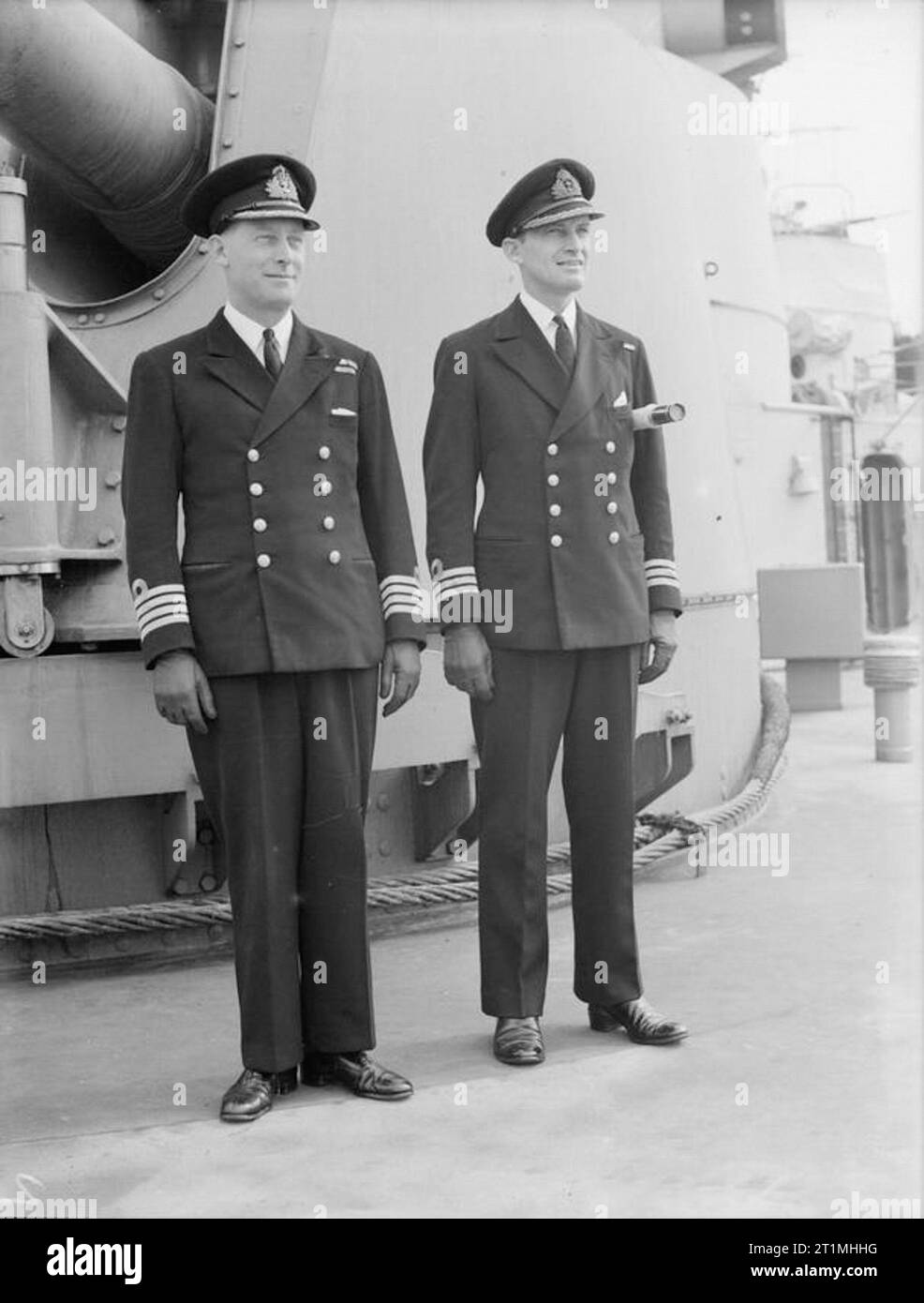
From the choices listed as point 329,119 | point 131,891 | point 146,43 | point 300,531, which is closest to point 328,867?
point 300,531

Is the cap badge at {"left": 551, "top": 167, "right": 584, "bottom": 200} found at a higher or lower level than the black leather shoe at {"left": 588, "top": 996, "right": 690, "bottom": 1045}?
higher

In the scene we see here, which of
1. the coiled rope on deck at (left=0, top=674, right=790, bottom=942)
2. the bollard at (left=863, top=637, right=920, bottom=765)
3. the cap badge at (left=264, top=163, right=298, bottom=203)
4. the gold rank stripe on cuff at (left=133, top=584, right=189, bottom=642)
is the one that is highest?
the cap badge at (left=264, top=163, right=298, bottom=203)

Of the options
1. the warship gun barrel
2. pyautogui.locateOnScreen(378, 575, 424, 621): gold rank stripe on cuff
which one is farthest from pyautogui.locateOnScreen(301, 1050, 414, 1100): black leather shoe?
the warship gun barrel

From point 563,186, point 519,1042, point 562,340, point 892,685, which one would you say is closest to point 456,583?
point 562,340

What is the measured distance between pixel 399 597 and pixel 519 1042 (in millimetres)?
845

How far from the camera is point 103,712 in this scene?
3.66 m

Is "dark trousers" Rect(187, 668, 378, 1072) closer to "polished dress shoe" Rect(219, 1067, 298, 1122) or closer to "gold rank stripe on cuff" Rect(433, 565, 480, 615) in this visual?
"polished dress shoe" Rect(219, 1067, 298, 1122)

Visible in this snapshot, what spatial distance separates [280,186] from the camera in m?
2.91

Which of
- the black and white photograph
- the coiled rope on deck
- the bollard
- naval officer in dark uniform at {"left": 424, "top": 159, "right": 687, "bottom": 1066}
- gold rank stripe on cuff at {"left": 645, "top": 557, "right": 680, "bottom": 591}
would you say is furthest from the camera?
the bollard

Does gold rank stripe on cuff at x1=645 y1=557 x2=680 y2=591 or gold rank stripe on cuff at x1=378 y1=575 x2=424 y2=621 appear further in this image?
gold rank stripe on cuff at x1=645 y1=557 x2=680 y2=591

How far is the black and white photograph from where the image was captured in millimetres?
2664

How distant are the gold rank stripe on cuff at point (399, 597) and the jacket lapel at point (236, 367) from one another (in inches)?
14.9

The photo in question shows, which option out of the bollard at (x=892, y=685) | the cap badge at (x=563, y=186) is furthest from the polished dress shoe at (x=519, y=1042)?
the bollard at (x=892, y=685)

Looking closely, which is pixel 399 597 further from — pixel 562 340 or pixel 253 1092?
pixel 253 1092
